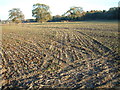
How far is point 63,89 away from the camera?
11.2 feet

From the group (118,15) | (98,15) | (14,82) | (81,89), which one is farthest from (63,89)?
(98,15)

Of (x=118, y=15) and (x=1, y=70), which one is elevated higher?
(x=118, y=15)

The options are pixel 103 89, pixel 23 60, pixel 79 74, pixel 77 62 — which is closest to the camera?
pixel 103 89

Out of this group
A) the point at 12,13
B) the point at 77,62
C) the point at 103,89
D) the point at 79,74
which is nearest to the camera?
the point at 103,89

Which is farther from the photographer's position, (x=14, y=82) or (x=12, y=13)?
(x=12, y=13)

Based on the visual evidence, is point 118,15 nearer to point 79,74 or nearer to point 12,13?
point 79,74

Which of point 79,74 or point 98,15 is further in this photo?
point 98,15

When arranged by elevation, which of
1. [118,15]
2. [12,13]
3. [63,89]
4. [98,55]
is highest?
[12,13]

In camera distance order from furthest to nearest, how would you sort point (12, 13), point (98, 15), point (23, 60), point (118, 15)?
point (12, 13)
point (98, 15)
point (118, 15)
point (23, 60)

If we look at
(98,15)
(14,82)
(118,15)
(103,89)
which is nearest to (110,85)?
(103,89)

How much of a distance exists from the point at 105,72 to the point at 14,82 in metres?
3.35

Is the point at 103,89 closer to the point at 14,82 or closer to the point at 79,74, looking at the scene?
the point at 79,74

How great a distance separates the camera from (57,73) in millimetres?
4328

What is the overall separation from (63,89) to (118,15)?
41.7m
